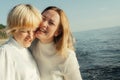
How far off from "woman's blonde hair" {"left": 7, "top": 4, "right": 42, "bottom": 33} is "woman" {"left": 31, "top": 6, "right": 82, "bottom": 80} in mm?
376

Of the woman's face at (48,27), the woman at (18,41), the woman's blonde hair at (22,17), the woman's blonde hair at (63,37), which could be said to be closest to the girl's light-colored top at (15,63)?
the woman at (18,41)

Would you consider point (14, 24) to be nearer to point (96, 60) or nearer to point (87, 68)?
point (87, 68)

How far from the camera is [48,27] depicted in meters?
3.73

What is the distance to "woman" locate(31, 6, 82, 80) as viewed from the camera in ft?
12.5

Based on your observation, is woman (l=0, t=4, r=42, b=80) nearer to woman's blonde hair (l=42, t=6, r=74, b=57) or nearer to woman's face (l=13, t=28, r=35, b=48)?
woman's face (l=13, t=28, r=35, b=48)

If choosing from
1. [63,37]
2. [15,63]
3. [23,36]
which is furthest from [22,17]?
[63,37]

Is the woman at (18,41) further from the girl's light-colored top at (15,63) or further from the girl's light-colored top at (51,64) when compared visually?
the girl's light-colored top at (51,64)

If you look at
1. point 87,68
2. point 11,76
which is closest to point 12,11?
point 11,76

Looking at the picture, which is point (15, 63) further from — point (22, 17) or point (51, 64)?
point (51, 64)

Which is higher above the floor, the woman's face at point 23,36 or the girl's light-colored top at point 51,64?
the woman's face at point 23,36

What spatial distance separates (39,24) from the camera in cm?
356

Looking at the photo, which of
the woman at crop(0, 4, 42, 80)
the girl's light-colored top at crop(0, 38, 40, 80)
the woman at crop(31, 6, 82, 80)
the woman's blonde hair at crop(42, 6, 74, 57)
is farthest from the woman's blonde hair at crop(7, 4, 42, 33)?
the woman's blonde hair at crop(42, 6, 74, 57)

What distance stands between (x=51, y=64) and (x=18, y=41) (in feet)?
2.22

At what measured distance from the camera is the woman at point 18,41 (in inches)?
126
